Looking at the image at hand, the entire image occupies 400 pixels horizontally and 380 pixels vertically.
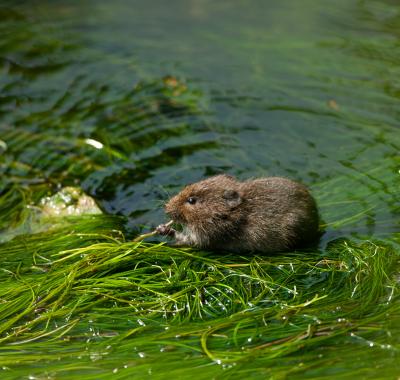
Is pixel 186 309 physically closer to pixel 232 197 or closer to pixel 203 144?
pixel 232 197

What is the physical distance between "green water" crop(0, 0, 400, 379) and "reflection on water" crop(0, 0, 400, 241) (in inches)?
1.1

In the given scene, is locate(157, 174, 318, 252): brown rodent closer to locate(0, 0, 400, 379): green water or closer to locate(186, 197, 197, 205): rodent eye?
locate(186, 197, 197, 205): rodent eye

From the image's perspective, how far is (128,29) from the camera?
37.3 ft

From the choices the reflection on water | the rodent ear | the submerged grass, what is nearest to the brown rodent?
the rodent ear

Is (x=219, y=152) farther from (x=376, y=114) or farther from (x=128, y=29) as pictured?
(x=128, y=29)

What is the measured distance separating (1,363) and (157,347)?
116 centimetres

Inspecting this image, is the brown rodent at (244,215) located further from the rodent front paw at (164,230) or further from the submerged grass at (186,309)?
the submerged grass at (186,309)

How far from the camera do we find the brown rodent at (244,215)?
657 cm

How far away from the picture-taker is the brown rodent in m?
6.57

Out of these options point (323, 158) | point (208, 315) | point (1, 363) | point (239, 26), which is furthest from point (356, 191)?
point (239, 26)

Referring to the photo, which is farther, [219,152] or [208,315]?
[219,152]

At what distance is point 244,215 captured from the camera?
6777 millimetres

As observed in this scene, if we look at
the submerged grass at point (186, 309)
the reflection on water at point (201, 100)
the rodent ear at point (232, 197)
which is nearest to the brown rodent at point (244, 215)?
the rodent ear at point (232, 197)

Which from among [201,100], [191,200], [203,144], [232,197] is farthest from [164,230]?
[201,100]
